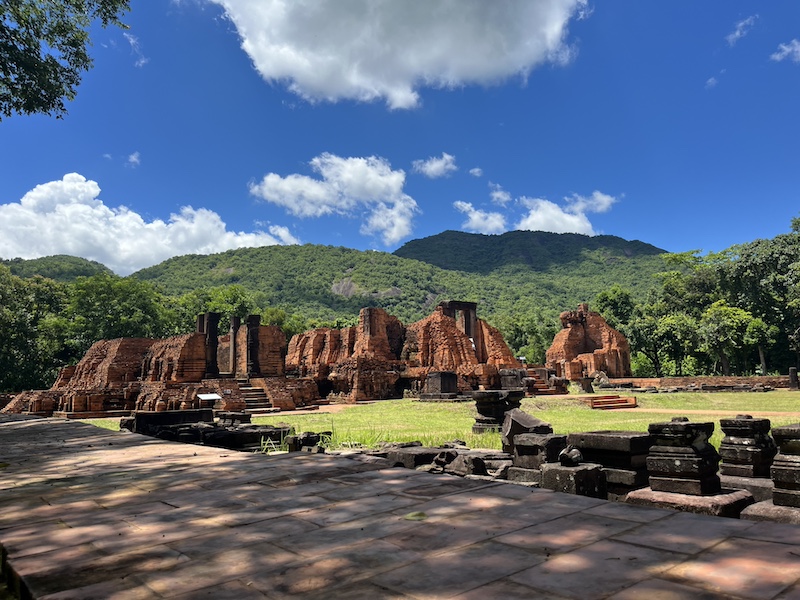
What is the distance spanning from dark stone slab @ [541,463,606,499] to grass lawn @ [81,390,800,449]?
4.89m

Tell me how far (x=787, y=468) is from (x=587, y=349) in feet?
120

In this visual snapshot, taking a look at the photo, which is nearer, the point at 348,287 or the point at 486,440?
the point at 486,440

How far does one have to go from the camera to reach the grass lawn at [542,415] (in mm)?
11758

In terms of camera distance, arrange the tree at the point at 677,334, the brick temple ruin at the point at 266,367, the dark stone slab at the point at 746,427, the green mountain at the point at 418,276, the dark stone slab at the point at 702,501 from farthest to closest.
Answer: the green mountain at the point at 418,276 < the tree at the point at 677,334 < the brick temple ruin at the point at 266,367 < the dark stone slab at the point at 746,427 < the dark stone slab at the point at 702,501

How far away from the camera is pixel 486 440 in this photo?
9.33 m

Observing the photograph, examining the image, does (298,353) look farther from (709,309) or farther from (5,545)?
(5,545)

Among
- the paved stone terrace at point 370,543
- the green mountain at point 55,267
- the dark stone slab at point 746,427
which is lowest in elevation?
the paved stone terrace at point 370,543

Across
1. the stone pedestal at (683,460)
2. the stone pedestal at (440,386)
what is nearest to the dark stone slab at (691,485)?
the stone pedestal at (683,460)

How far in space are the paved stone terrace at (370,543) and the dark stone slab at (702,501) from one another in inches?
37.6

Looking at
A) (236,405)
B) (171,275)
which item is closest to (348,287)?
(171,275)

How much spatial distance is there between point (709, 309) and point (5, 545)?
1508 inches

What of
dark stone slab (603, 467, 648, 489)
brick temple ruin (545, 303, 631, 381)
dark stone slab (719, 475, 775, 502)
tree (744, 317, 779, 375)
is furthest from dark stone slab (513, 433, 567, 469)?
tree (744, 317, 779, 375)

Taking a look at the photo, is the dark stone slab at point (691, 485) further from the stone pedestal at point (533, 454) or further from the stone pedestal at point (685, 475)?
the stone pedestal at point (533, 454)

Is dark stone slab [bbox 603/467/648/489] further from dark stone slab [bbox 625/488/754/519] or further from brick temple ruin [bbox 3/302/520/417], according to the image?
brick temple ruin [bbox 3/302/520/417]
